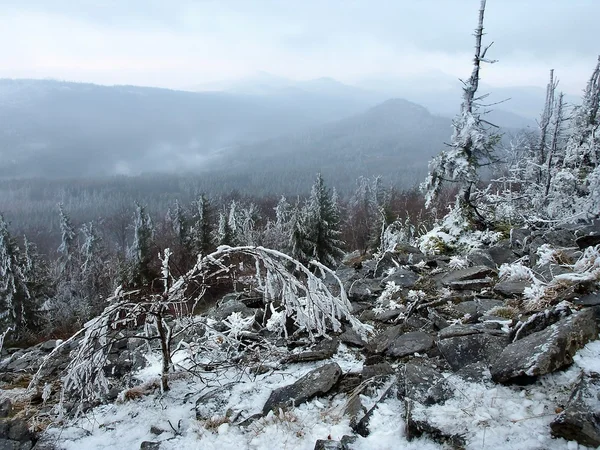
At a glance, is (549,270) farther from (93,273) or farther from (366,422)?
(93,273)

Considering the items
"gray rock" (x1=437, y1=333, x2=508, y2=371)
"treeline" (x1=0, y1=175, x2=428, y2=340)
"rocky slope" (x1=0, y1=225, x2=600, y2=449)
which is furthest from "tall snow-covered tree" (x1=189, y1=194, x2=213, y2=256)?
"gray rock" (x1=437, y1=333, x2=508, y2=371)

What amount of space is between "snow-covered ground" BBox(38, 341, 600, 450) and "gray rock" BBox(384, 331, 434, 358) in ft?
1.69

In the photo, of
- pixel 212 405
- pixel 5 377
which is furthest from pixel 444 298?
pixel 5 377

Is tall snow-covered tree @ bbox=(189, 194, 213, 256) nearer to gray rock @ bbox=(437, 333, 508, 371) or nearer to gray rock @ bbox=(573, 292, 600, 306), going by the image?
gray rock @ bbox=(437, 333, 508, 371)

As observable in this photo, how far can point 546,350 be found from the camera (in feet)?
10.5

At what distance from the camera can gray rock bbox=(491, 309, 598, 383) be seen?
3.17 m

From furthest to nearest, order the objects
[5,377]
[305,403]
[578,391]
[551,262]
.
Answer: [5,377]
[551,262]
[305,403]
[578,391]

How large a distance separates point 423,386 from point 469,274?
4.38 m

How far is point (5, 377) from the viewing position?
357 inches

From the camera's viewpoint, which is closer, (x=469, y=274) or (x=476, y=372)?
(x=476, y=372)

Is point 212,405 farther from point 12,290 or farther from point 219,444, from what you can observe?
point 12,290

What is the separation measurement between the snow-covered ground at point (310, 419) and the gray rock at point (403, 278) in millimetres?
3347

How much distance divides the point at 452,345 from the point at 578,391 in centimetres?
144

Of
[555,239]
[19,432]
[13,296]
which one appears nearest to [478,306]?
[555,239]
